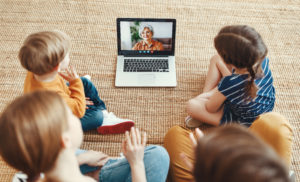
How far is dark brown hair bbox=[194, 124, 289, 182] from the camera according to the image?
49 cm

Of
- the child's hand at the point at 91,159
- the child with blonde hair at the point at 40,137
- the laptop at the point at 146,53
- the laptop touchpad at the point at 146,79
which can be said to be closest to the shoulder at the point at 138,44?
the laptop at the point at 146,53

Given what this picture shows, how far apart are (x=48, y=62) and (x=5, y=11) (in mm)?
1054

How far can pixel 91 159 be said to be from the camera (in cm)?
105

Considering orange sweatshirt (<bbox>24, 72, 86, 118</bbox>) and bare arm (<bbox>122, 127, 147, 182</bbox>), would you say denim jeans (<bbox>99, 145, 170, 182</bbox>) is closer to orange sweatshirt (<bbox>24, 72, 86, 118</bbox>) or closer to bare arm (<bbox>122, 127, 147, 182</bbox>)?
bare arm (<bbox>122, 127, 147, 182</bbox>)

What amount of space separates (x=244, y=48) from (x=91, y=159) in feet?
2.25

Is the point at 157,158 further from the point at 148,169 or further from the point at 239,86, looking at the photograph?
the point at 239,86

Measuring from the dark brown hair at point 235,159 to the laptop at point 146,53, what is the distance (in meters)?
0.86

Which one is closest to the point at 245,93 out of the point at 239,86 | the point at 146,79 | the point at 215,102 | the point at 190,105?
the point at 239,86

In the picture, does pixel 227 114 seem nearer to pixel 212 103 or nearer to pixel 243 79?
pixel 212 103

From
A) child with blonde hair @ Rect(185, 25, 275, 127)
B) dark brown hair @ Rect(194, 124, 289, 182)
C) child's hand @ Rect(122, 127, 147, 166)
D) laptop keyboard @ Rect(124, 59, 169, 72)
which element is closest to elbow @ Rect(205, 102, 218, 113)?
child with blonde hair @ Rect(185, 25, 275, 127)

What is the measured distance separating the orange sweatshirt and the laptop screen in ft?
1.26

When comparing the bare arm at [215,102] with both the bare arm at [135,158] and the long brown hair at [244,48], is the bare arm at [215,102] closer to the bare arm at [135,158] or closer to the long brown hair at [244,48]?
the long brown hair at [244,48]

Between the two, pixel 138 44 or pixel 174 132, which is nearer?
pixel 174 132

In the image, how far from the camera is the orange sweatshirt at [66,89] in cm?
101
